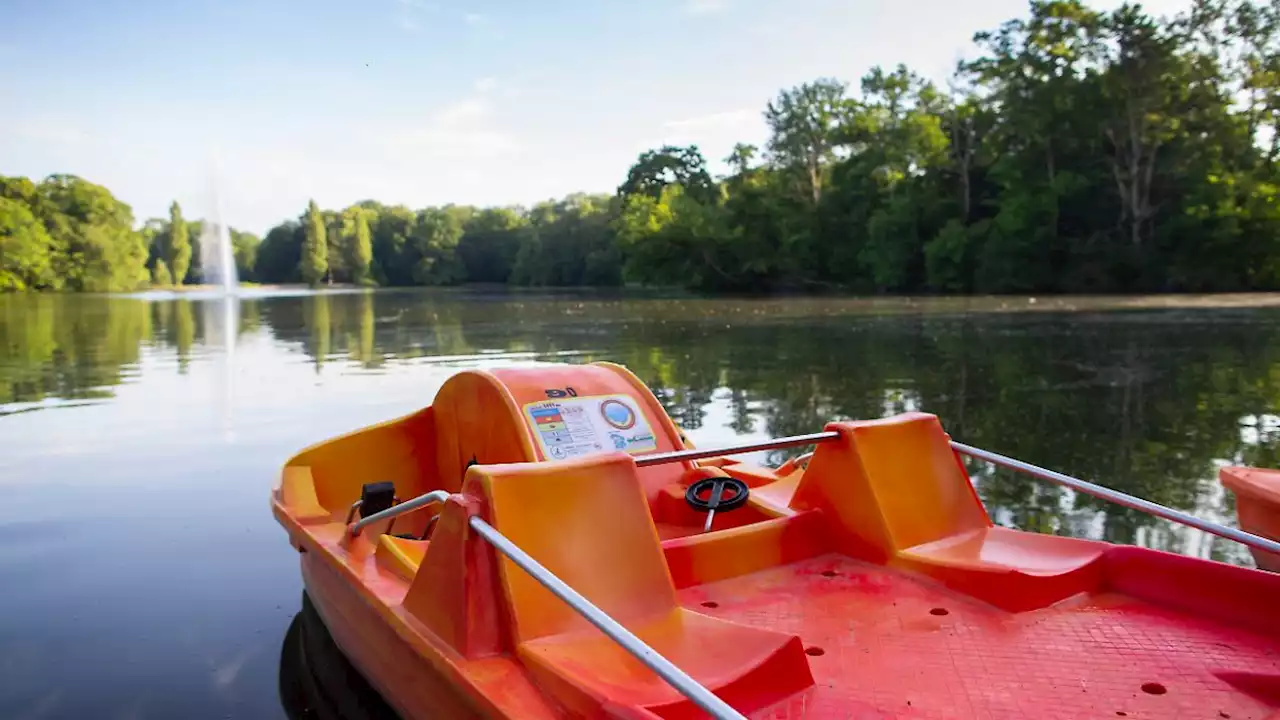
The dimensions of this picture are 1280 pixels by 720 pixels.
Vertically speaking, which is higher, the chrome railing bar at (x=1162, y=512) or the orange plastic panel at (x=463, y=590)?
the chrome railing bar at (x=1162, y=512)

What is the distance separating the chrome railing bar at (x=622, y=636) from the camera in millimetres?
2086

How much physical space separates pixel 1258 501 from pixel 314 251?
360ft

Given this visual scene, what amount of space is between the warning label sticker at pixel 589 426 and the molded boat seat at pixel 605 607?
1.26 m

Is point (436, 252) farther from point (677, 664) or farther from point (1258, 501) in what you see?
point (677, 664)

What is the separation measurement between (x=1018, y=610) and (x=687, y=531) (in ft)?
5.62

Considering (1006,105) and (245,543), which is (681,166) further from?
(245,543)

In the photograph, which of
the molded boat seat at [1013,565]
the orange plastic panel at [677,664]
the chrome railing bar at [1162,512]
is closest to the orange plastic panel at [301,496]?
the orange plastic panel at [677,664]

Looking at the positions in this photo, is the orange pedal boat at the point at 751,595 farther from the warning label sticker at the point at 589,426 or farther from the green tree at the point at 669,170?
the green tree at the point at 669,170

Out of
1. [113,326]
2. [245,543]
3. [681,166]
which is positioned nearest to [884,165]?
[681,166]

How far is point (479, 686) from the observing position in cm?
279

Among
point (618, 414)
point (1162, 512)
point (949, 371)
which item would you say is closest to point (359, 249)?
point (949, 371)

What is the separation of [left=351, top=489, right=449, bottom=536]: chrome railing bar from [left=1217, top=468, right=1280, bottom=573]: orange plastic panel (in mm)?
4116

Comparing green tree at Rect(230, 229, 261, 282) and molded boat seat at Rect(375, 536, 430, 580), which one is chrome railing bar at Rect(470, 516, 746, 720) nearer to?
molded boat seat at Rect(375, 536, 430, 580)

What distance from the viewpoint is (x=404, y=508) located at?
11.2 ft
